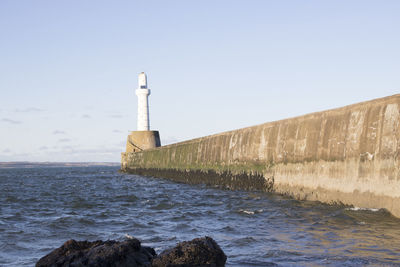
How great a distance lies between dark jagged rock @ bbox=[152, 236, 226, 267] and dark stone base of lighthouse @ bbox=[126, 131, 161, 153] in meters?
41.8

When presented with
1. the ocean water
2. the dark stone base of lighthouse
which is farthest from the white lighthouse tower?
the ocean water

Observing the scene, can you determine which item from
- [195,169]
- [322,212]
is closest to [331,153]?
[322,212]

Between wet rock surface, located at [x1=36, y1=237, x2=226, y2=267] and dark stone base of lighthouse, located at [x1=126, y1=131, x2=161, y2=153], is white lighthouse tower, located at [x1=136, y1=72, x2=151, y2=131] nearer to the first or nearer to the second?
dark stone base of lighthouse, located at [x1=126, y1=131, x2=161, y2=153]

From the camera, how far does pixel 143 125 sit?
4688 centimetres

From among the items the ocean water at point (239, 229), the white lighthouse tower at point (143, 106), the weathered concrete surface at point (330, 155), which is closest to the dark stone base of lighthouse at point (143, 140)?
the white lighthouse tower at point (143, 106)

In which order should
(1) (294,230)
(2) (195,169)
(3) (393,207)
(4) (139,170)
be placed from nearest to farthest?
(1) (294,230), (3) (393,207), (2) (195,169), (4) (139,170)

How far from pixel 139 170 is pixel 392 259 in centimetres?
4024

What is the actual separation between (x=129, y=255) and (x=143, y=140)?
138ft

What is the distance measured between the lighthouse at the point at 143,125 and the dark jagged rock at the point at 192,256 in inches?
1643

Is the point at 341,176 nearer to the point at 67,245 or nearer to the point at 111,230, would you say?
the point at 111,230

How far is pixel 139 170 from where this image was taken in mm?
44625

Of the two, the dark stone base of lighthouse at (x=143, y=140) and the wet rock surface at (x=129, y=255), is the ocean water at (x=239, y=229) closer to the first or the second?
the wet rock surface at (x=129, y=255)

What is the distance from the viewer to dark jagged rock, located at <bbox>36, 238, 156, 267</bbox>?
4949mm

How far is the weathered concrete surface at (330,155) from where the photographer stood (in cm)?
892
